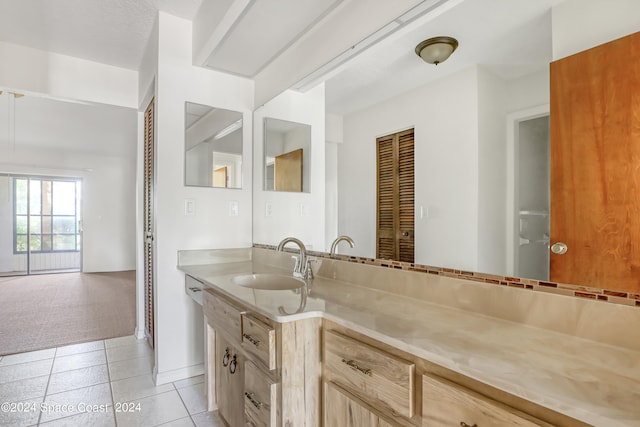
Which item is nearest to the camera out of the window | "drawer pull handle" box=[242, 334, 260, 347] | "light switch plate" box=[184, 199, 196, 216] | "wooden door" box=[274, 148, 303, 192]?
"drawer pull handle" box=[242, 334, 260, 347]

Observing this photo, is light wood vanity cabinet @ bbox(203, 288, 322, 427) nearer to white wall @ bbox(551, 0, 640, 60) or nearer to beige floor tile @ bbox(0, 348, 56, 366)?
white wall @ bbox(551, 0, 640, 60)

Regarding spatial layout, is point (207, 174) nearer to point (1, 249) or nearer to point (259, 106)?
point (259, 106)

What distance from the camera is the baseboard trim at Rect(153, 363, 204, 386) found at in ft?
7.27

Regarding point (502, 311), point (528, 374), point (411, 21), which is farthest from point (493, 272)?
point (411, 21)

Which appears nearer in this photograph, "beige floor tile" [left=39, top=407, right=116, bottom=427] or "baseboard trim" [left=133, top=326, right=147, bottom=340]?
"beige floor tile" [left=39, top=407, right=116, bottom=427]

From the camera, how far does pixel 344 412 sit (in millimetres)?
1049

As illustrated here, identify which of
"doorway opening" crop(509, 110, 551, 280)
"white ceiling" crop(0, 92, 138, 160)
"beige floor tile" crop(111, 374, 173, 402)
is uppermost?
"white ceiling" crop(0, 92, 138, 160)

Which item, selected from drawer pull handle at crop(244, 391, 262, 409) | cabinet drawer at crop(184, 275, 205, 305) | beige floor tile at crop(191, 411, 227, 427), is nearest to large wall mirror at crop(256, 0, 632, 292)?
drawer pull handle at crop(244, 391, 262, 409)

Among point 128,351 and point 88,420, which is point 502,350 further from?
point 128,351

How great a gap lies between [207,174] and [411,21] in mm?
1697

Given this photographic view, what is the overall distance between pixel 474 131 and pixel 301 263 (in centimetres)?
112

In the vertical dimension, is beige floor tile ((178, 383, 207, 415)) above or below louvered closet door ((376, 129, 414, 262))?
below

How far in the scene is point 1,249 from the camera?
6.29 metres

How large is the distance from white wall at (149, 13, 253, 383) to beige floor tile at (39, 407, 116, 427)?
14.6 inches
